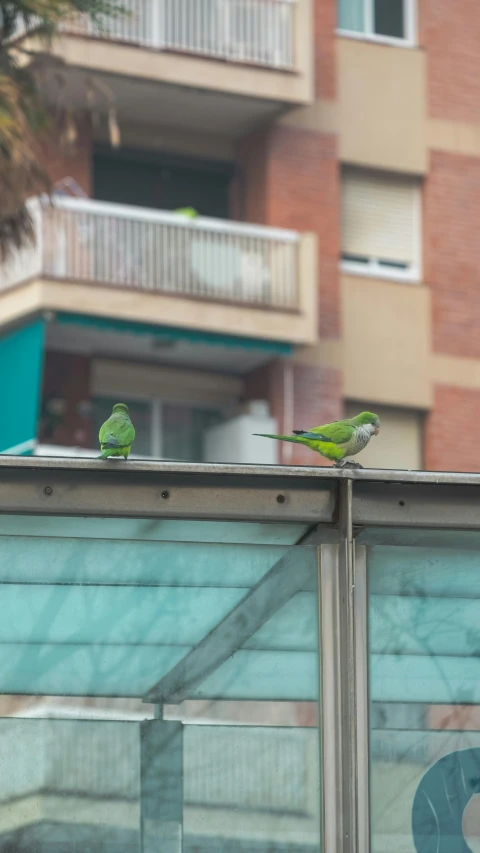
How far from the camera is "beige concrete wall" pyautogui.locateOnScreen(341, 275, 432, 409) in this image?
996 inches

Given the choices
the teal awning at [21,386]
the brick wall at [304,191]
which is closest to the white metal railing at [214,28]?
the brick wall at [304,191]

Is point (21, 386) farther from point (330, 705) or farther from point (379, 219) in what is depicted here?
point (330, 705)

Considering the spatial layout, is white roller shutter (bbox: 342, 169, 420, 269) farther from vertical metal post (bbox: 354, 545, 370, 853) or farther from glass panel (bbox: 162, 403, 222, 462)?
vertical metal post (bbox: 354, 545, 370, 853)

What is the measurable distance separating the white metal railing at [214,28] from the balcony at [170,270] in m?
2.12

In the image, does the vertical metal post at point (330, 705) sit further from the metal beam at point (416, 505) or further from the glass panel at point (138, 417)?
the glass panel at point (138, 417)

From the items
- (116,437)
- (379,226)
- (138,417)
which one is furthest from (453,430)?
(116,437)

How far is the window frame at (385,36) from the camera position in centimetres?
2622

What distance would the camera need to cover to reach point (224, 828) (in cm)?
643

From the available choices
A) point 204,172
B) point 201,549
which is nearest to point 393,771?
point 201,549

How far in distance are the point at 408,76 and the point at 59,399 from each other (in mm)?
6910

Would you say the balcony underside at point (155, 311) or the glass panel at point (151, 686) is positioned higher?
the balcony underside at point (155, 311)

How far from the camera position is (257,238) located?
2412cm

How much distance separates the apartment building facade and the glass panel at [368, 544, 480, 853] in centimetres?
1548

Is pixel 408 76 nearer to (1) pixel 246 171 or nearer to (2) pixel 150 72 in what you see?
(1) pixel 246 171
